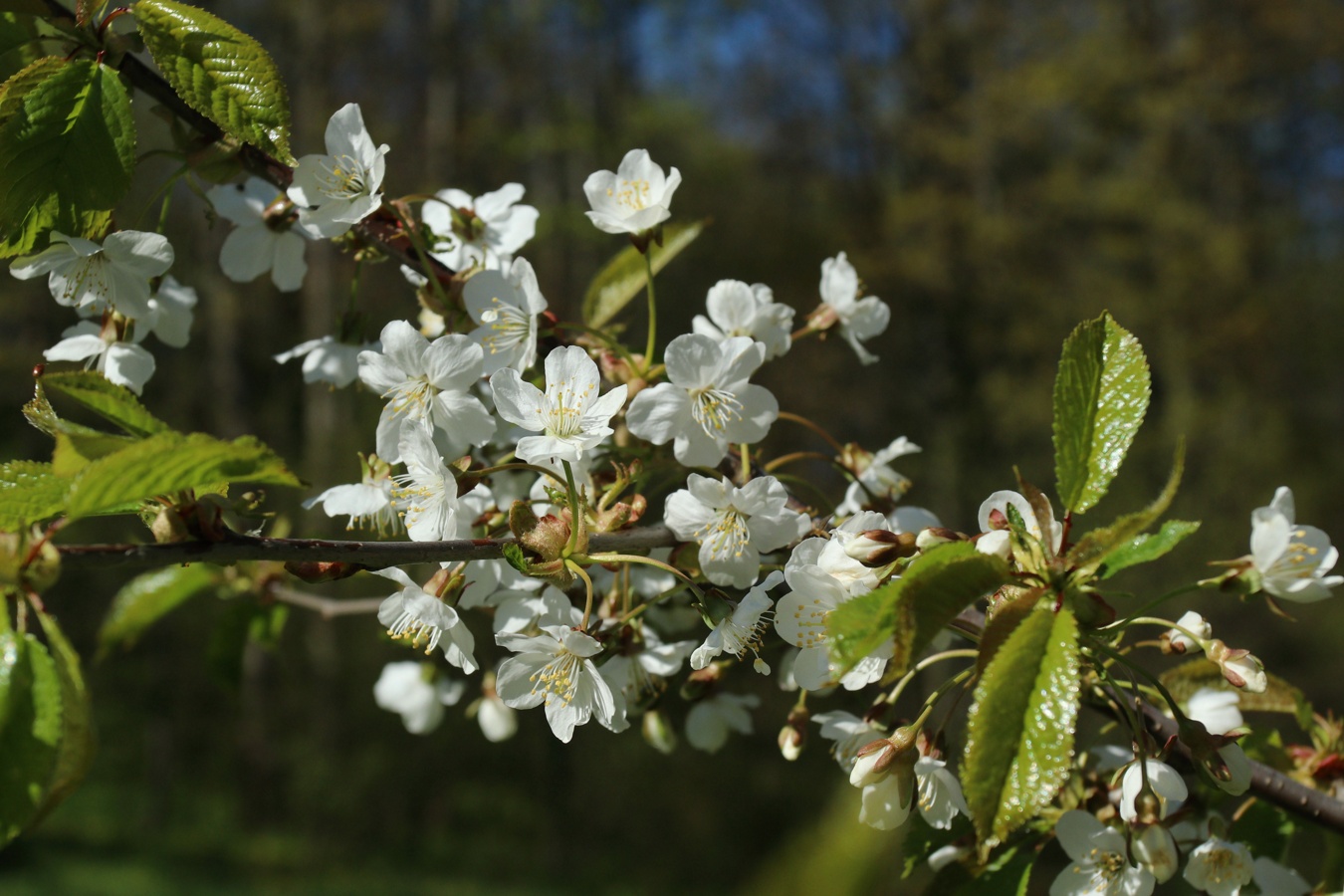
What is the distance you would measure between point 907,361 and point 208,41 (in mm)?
9231

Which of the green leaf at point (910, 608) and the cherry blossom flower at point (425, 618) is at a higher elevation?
the green leaf at point (910, 608)

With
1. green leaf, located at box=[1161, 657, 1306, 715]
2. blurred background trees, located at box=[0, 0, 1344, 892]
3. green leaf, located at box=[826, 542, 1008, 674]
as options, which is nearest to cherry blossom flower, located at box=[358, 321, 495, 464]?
green leaf, located at box=[826, 542, 1008, 674]

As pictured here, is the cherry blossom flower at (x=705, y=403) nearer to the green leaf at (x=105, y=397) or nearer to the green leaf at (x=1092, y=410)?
the green leaf at (x=1092, y=410)

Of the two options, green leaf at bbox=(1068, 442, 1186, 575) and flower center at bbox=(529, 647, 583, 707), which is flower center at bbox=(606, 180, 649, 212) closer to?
flower center at bbox=(529, 647, 583, 707)

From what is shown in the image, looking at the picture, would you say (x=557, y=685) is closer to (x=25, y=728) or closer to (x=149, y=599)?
(x=25, y=728)

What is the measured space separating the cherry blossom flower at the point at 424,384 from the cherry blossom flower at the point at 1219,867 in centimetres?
69

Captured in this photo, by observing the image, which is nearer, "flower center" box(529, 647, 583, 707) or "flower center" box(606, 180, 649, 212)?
"flower center" box(529, 647, 583, 707)

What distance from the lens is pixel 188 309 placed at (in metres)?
0.97

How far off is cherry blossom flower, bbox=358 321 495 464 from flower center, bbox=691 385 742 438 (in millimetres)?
174

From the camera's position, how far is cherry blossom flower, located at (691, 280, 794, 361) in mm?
→ 959

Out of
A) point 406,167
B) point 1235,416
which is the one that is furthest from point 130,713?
point 1235,416

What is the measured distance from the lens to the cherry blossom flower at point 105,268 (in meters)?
0.81

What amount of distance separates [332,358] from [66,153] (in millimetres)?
344

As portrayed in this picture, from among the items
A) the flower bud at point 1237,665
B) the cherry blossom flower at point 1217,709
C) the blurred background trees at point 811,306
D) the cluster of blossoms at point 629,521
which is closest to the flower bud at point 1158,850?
the cluster of blossoms at point 629,521
